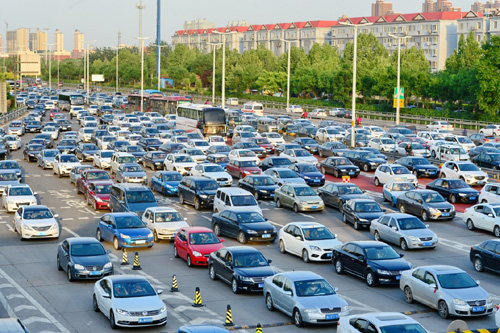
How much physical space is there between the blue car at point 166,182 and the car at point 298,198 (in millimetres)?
6348

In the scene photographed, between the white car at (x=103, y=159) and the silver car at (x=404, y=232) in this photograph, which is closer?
the silver car at (x=404, y=232)

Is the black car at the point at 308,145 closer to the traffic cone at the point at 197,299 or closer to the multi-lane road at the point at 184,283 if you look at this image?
the multi-lane road at the point at 184,283

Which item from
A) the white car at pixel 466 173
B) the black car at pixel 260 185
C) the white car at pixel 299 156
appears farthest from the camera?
the white car at pixel 299 156

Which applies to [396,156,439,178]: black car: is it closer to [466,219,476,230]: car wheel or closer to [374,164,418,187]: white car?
[374,164,418,187]: white car

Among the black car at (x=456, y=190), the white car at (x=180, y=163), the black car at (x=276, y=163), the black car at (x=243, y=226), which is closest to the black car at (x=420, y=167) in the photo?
the black car at (x=456, y=190)

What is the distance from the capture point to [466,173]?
46.8 meters

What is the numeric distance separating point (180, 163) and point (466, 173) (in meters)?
17.3

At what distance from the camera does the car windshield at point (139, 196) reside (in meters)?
37.8

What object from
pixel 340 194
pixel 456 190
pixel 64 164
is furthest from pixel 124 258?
pixel 64 164

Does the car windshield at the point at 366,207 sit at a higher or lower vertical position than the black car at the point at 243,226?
higher

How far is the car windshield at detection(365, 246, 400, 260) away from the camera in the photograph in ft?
90.0

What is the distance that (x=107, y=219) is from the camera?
33.5 metres

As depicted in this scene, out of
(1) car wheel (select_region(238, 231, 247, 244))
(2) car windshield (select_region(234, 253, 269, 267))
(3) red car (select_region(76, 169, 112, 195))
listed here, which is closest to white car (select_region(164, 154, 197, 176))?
(3) red car (select_region(76, 169, 112, 195))

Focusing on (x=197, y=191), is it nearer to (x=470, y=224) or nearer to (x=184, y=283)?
(x=470, y=224)
